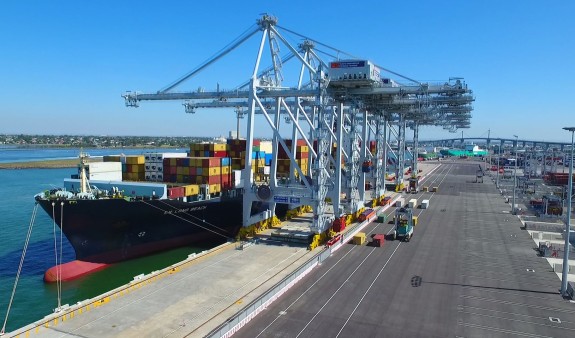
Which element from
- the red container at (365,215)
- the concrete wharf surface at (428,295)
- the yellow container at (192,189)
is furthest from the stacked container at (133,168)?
the red container at (365,215)

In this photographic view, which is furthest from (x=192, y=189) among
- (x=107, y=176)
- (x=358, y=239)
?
(x=358, y=239)

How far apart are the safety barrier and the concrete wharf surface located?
0.36 m

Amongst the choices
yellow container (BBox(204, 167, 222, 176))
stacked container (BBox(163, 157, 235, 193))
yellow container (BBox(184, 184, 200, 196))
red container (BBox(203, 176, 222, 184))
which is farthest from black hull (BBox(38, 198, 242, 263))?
yellow container (BBox(204, 167, 222, 176))

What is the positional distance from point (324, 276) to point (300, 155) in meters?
29.3

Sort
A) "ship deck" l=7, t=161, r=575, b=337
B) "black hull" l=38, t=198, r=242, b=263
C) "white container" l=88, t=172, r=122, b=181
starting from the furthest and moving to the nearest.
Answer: "white container" l=88, t=172, r=122, b=181 → "black hull" l=38, t=198, r=242, b=263 → "ship deck" l=7, t=161, r=575, b=337

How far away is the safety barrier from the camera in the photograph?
18562 millimetres

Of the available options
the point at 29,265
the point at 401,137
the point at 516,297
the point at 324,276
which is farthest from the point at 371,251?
the point at 401,137

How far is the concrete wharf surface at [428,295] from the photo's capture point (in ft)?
65.3

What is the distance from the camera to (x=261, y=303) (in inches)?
852

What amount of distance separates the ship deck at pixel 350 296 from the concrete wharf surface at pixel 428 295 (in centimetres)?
7

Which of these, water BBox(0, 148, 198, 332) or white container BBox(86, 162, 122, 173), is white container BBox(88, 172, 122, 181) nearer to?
white container BBox(86, 162, 122, 173)

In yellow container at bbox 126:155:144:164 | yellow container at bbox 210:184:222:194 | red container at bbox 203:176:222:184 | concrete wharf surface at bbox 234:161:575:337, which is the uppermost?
yellow container at bbox 126:155:144:164

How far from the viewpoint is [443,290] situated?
992 inches

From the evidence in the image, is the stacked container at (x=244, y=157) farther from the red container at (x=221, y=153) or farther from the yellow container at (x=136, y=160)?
the yellow container at (x=136, y=160)
